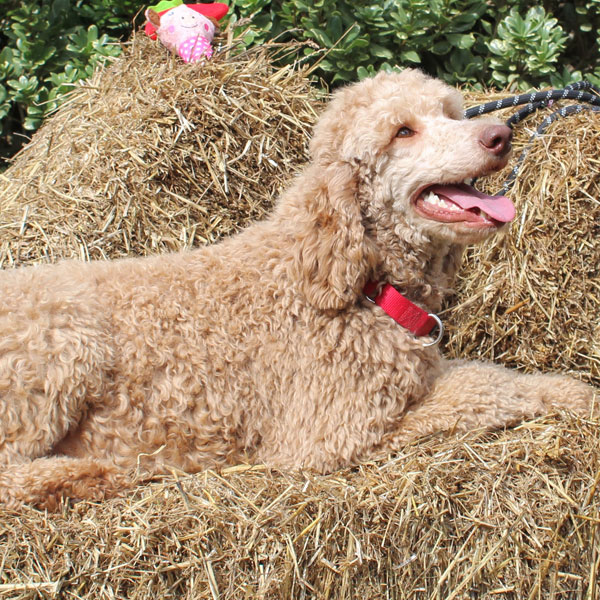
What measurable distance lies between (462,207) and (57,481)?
1789 millimetres

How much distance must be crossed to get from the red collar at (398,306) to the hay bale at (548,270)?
0.77 meters

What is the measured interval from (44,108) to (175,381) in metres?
3.44

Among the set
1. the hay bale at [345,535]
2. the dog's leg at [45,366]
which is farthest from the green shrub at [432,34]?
the hay bale at [345,535]

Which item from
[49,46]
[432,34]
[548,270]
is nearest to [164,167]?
[548,270]

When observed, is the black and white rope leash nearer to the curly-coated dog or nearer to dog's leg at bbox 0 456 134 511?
the curly-coated dog

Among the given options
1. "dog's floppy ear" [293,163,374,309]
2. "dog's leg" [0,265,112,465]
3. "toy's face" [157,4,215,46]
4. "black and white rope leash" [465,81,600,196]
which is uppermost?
"toy's face" [157,4,215,46]

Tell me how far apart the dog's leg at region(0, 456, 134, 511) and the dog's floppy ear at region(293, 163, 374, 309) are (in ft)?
3.29

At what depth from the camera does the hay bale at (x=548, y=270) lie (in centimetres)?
348

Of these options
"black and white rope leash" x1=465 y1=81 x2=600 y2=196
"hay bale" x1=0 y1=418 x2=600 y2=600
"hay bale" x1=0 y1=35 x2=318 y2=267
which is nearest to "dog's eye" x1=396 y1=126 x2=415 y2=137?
"black and white rope leash" x1=465 y1=81 x2=600 y2=196

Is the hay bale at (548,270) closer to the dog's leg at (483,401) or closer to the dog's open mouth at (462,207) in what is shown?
the dog's leg at (483,401)

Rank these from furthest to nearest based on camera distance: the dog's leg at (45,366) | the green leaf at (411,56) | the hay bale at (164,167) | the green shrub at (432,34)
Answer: the green leaf at (411,56) < the green shrub at (432,34) < the hay bale at (164,167) < the dog's leg at (45,366)

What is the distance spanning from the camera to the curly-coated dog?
8.84 feet

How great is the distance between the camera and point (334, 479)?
2717mm

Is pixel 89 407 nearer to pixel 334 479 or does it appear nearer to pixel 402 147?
pixel 334 479
